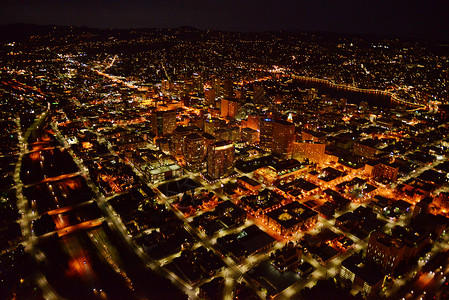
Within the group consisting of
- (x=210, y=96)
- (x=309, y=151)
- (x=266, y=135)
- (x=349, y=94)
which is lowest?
(x=349, y=94)

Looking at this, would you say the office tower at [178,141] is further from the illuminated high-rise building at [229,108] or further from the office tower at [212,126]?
the illuminated high-rise building at [229,108]

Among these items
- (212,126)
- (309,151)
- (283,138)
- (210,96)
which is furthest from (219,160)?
(210,96)

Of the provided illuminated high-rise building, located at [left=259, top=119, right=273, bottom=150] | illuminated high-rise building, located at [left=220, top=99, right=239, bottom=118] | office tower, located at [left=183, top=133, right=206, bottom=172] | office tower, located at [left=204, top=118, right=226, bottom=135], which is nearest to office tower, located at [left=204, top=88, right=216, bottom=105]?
illuminated high-rise building, located at [left=220, top=99, right=239, bottom=118]

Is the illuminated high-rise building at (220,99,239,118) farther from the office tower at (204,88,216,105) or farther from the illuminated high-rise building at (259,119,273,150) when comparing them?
the illuminated high-rise building at (259,119,273,150)

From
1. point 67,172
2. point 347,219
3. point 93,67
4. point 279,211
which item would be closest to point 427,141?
point 347,219

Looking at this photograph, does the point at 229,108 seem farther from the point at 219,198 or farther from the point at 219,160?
the point at 219,198
